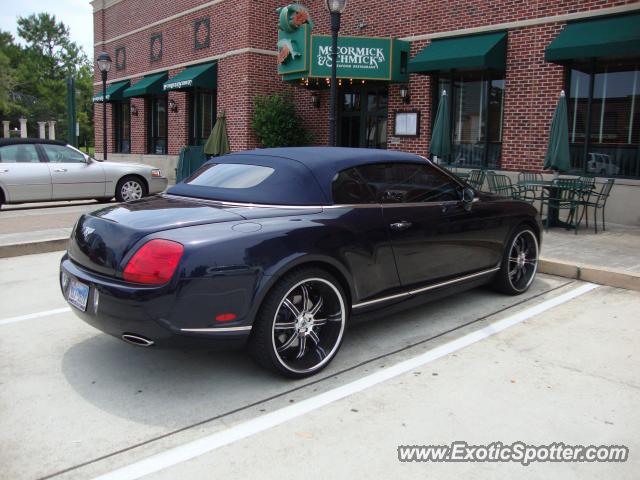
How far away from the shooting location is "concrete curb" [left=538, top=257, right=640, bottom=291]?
256 inches

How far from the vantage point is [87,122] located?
79.8 m

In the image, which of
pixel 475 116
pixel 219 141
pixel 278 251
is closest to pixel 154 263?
pixel 278 251

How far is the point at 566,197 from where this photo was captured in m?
10.4

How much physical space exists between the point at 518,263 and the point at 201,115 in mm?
16017

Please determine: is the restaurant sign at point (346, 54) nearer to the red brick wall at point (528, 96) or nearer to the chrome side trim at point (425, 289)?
the red brick wall at point (528, 96)

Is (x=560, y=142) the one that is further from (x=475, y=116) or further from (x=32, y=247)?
(x=32, y=247)

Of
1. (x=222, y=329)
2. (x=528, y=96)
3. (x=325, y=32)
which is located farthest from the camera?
(x=325, y=32)

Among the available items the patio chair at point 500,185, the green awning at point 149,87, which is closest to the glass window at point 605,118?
the patio chair at point 500,185

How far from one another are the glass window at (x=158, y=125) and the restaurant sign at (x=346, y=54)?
30.2 ft

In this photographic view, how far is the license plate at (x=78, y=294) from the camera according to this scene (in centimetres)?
381

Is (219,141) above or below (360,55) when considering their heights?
below

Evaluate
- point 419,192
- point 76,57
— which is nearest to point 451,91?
point 419,192

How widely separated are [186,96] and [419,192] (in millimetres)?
16868

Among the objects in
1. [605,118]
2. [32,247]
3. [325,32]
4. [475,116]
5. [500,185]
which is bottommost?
[32,247]
